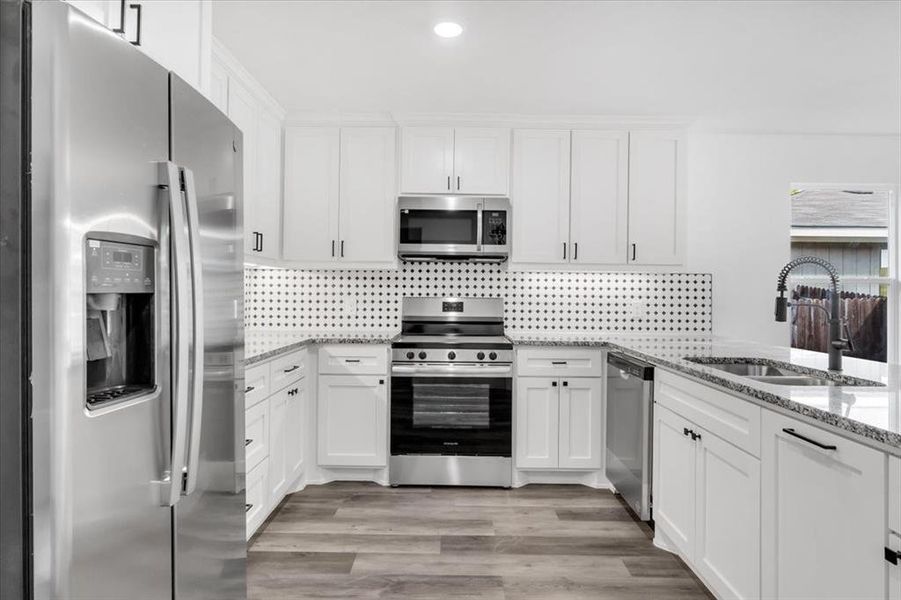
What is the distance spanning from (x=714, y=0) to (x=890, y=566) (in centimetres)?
215

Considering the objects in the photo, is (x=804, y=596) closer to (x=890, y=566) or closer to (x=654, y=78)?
(x=890, y=566)

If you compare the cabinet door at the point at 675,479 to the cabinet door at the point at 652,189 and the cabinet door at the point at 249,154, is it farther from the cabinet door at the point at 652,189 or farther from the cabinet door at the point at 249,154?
the cabinet door at the point at 249,154

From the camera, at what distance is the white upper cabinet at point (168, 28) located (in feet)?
4.33

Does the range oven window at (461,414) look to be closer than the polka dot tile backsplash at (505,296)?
Yes

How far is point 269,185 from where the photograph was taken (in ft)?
11.8

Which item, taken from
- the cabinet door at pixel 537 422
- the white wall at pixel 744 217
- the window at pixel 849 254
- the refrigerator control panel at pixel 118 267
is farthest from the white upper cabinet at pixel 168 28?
the window at pixel 849 254

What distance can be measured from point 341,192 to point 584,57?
1817 millimetres

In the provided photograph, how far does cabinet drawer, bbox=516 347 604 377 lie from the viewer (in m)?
3.61

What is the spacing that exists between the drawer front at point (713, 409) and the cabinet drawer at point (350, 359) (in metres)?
1.74

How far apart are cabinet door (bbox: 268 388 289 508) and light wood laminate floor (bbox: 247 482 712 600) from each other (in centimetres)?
17

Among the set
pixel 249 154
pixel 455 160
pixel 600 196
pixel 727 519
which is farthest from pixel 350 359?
pixel 727 519

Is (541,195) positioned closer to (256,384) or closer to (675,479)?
(675,479)

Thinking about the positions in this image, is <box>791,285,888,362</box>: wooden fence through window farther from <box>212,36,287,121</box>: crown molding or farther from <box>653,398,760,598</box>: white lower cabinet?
<box>212,36,287,121</box>: crown molding

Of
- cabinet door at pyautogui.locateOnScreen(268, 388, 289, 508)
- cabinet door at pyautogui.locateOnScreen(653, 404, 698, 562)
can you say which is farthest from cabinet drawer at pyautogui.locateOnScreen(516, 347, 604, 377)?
cabinet door at pyautogui.locateOnScreen(268, 388, 289, 508)
